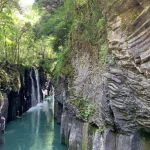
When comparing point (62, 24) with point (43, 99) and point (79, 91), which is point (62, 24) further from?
point (43, 99)

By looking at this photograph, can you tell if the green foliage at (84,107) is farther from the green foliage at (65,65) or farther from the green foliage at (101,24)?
the green foliage at (101,24)

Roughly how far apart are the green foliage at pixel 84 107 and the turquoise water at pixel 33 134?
11.0 feet

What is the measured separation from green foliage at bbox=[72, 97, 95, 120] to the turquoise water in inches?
131

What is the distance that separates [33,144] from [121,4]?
960 cm

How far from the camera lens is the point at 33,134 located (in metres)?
15.9

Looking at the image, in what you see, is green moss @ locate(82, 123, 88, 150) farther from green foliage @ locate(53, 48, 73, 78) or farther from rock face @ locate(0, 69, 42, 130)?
rock face @ locate(0, 69, 42, 130)

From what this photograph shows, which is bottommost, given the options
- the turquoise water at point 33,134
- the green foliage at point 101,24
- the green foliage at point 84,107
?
the turquoise water at point 33,134

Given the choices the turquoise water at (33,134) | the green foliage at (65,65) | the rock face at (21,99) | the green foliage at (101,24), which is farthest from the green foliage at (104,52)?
the rock face at (21,99)

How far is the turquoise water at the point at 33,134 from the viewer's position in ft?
43.7

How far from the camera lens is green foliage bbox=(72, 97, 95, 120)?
935 cm

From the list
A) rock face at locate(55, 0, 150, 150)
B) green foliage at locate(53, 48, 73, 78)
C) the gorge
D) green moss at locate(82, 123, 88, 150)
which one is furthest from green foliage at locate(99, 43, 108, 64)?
green foliage at locate(53, 48, 73, 78)

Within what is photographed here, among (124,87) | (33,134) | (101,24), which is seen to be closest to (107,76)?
(124,87)

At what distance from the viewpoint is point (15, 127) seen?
17438 millimetres

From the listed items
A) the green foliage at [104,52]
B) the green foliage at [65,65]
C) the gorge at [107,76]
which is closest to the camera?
the gorge at [107,76]
